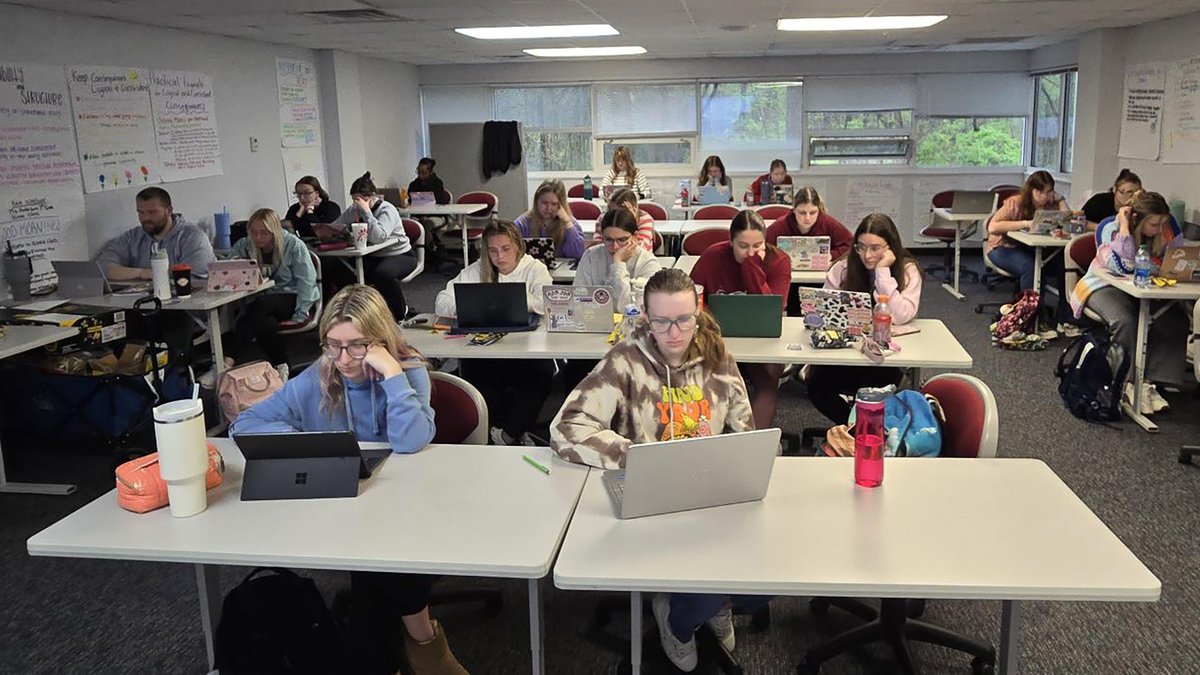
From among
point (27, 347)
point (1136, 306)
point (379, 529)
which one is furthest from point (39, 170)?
point (1136, 306)

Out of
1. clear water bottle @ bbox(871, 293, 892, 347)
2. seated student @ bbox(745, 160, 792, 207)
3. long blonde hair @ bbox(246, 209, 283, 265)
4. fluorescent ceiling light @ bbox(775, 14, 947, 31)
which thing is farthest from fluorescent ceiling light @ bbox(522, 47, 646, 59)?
clear water bottle @ bbox(871, 293, 892, 347)

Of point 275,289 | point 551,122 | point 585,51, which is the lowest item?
point 275,289

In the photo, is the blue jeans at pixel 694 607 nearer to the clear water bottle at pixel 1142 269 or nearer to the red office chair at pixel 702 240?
the clear water bottle at pixel 1142 269

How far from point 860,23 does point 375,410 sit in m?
5.73

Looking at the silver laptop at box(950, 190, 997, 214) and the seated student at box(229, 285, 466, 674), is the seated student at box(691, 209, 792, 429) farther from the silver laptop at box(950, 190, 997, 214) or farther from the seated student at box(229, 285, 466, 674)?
the silver laptop at box(950, 190, 997, 214)

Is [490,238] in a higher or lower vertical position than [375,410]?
higher

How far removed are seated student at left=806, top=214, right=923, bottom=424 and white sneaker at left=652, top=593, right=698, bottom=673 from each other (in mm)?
1638

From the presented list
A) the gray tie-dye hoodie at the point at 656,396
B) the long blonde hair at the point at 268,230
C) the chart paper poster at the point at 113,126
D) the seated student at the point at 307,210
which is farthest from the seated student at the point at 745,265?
the seated student at the point at 307,210

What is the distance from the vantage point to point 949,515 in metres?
2.25

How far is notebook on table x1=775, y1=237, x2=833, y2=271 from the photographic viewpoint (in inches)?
224

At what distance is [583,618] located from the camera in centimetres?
315

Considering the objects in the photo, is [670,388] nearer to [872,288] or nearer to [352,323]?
[352,323]

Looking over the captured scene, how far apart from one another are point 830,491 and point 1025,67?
33.0 ft

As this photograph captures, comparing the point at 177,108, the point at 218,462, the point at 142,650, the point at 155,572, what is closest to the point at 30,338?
the point at 155,572
